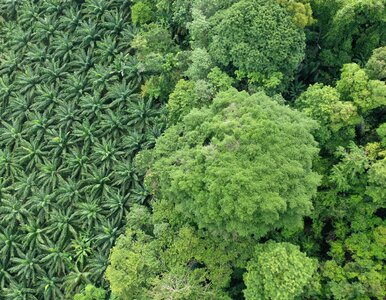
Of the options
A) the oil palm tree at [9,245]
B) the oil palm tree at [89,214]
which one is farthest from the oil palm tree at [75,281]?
the oil palm tree at [9,245]

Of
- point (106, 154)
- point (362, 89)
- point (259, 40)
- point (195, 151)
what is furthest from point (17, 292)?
point (362, 89)

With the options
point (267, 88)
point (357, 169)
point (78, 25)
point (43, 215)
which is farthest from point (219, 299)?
point (78, 25)

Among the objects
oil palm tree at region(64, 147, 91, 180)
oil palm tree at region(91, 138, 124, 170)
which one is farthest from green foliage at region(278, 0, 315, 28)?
oil palm tree at region(64, 147, 91, 180)

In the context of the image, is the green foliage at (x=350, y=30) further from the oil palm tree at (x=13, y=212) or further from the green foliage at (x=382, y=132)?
the oil palm tree at (x=13, y=212)

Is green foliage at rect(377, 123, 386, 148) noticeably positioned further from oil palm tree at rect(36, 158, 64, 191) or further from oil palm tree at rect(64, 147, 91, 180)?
oil palm tree at rect(36, 158, 64, 191)

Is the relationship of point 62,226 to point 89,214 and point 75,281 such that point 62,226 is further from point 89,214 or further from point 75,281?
point 75,281
